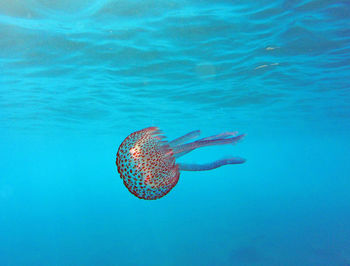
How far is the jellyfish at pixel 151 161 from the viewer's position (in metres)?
2.32

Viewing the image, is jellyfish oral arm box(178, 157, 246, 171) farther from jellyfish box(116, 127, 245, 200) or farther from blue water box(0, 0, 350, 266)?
blue water box(0, 0, 350, 266)

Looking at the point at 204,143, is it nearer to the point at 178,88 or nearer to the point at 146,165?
the point at 146,165

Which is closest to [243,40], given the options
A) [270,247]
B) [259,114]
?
[270,247]

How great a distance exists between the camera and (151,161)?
7.98 feet

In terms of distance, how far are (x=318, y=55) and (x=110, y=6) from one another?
9780 millimetres

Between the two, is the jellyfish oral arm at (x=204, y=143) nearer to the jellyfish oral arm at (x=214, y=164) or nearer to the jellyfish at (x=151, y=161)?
the jellyfish at (x=151, y=161)

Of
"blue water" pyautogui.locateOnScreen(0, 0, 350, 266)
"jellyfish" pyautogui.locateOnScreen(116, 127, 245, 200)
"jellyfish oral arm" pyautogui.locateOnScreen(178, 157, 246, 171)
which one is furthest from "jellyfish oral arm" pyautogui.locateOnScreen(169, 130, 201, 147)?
"blue water" pyautogui.locateOnScreen(0, 0, 350, 266)

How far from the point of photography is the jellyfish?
2.32m

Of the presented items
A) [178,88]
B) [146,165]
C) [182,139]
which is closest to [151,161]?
[146,165]

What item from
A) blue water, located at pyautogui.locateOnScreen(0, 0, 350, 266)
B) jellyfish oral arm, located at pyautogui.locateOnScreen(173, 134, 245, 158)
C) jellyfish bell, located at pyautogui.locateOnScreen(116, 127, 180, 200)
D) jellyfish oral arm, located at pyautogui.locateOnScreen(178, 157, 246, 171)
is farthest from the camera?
blue water, located at pyautogui.locateOnScreen(0, 0, 350, 266)

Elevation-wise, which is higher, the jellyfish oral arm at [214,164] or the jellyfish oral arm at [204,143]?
the jellyfish oral arm at [204,143]

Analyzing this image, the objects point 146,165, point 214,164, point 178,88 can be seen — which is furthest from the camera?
point 178,88

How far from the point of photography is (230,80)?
1477 centimetres

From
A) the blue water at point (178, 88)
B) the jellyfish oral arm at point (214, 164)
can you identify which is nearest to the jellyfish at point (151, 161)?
the jellyfish oral arm at point (214, 164)
